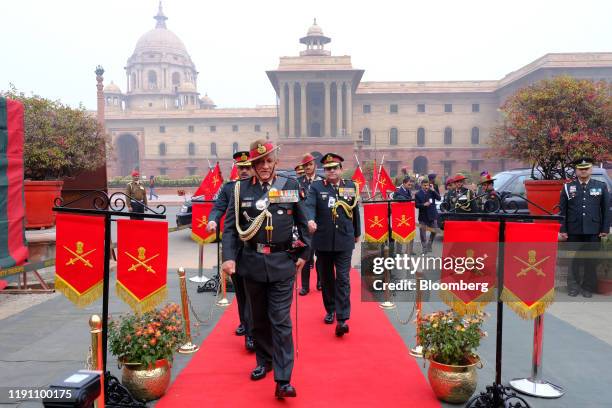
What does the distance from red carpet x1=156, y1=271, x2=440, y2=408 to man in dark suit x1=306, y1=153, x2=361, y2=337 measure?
37cm

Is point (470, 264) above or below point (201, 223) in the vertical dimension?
above

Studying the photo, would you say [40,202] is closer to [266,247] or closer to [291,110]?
[266,247]

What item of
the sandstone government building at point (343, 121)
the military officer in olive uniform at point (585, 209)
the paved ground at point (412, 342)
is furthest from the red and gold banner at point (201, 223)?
the sandstone government building at point (343, 121)

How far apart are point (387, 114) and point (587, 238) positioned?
53823mm

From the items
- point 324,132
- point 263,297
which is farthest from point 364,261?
point 324,132

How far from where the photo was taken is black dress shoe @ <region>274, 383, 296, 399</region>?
3574mm

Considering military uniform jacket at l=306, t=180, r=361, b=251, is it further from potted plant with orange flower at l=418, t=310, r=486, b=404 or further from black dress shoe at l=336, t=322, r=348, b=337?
potted plant with orange flower at l=418, t=310, r=486, b=404

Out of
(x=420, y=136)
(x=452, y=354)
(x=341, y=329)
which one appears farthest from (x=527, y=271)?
(x=420, y=136)

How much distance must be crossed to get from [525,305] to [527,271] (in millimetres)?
280

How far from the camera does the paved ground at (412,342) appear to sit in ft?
13.1

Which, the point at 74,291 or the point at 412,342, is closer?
A: the point at 74,291

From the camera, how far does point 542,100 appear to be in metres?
10.6

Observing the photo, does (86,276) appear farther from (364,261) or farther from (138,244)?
(364,261)

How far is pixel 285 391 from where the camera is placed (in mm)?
3578
